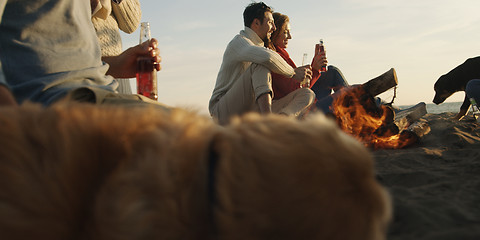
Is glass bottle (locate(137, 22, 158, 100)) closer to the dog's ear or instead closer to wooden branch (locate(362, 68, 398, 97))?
the dog's ear

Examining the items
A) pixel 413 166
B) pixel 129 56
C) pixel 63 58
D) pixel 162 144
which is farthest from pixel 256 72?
pixel 162 144

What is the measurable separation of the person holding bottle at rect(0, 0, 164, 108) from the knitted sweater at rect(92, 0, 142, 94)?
4.49 feet

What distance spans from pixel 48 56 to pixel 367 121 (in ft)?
13.5

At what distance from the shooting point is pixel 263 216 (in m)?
0.70

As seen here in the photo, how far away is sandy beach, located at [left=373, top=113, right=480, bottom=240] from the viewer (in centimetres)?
175

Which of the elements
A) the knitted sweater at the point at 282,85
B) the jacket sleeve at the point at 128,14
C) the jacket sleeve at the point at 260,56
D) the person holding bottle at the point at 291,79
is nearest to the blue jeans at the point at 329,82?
the person holding bottle at the point at 291,79

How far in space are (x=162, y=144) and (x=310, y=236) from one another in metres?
0.38

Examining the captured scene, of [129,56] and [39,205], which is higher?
[129,56]

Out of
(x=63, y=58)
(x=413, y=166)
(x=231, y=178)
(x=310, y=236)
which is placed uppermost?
(x=63, y=58)

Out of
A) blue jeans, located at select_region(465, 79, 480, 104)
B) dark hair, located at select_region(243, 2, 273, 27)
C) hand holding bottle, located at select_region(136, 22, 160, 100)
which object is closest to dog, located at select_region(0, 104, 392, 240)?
hand holding bottle, located at select_region(136, 22, 160, 100)

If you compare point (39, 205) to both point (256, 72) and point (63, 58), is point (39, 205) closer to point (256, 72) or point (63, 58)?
point (63, 58)

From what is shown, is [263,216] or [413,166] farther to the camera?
[413,166]

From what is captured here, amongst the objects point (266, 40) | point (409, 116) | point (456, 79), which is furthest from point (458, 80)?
point (266, 40)

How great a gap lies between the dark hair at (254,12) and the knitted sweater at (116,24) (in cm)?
263
